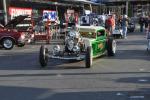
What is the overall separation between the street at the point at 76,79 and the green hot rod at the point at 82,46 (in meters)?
0.32

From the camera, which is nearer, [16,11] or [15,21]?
[15,21]

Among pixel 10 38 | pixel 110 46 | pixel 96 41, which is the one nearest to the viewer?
pixel 96 41

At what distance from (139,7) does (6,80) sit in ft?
197

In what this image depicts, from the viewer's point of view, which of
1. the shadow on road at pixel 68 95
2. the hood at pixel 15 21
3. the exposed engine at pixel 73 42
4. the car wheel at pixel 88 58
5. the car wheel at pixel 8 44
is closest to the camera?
the shadow on road at pixel 68 95

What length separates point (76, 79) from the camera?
13.0 meters

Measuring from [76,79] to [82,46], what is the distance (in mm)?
3772

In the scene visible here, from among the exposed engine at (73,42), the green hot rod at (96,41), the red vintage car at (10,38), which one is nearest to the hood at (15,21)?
the red vintage car at (10,38)

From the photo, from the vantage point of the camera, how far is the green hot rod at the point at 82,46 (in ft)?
51.8

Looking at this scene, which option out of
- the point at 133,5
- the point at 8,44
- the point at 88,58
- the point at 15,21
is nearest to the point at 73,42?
the point at 88,58

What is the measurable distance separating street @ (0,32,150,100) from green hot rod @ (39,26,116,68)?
12.5 inches

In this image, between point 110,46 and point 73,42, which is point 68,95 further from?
point 110,46

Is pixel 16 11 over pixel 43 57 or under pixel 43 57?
over

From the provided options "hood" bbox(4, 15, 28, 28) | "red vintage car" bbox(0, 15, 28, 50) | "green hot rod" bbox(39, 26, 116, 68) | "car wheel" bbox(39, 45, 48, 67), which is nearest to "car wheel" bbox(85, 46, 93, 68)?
"green hot rod" bbox(39, 26, 116, 68)

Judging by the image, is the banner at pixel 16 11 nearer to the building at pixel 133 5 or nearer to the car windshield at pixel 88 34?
the car windshield at pixel 88 34
